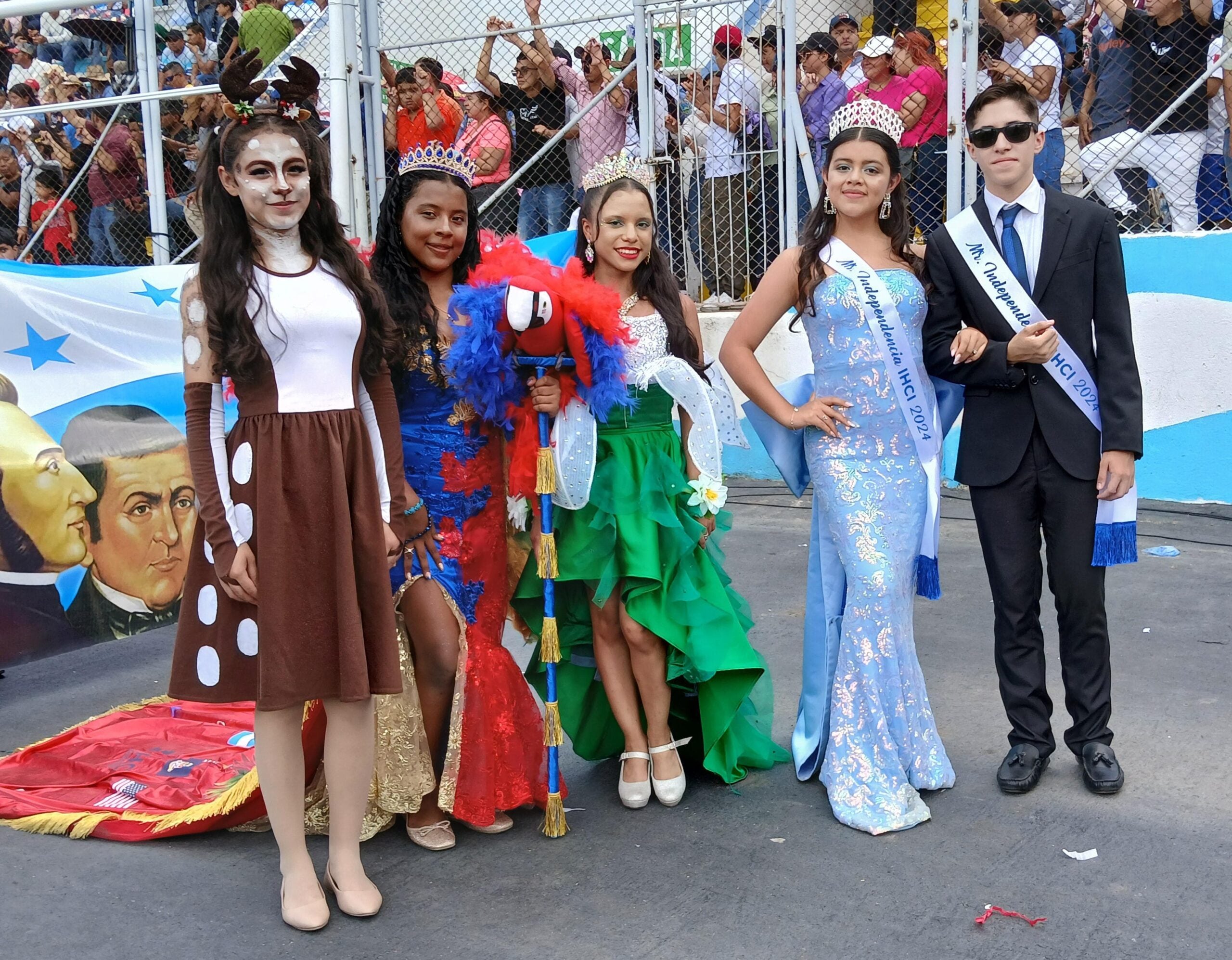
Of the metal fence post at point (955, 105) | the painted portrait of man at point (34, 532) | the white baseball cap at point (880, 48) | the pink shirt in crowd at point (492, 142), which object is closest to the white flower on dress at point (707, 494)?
the painted portrait of man at point (34, 532)

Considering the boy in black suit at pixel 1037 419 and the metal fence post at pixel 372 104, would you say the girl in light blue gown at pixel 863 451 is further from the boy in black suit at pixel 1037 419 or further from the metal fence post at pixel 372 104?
the metal fence post at pixel 372 104

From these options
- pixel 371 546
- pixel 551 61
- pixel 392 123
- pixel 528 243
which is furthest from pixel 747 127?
pixel 371 546

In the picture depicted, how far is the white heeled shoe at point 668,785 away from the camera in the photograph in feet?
12.1

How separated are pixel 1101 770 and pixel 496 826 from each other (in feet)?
5.77

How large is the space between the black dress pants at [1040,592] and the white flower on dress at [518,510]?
4.33 feet

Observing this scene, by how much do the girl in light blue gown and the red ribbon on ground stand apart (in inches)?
22.0

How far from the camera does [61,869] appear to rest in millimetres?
3381

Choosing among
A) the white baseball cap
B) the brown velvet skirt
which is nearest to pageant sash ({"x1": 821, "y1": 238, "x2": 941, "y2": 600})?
the brown velvet skirt

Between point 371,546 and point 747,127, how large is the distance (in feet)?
20.0

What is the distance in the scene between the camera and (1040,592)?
3.61m

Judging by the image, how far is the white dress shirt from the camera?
3.57 m

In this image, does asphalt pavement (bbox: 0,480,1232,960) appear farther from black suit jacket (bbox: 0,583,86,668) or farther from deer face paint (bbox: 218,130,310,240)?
deer face paint (bbox: 218,130,310,240)

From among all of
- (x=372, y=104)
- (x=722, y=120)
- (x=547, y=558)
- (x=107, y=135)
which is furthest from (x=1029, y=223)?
(x=107, y=135)

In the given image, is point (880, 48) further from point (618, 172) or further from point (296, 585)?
point (296, 585)
